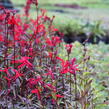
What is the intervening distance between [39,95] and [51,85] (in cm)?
15

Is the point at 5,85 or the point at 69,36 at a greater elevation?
the point at 5,85

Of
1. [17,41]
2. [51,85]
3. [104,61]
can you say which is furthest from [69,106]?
[104,61]

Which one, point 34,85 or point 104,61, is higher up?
point 34,85

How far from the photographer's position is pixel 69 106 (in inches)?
115

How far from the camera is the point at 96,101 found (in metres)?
3.48

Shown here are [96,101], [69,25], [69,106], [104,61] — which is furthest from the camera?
[69,25]

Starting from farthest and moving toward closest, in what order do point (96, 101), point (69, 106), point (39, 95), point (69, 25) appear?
1. point (69, 25)
2. point (96, 101)
3. point (69, 106)
4. point (39, 95)

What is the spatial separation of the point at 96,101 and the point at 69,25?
539 cm

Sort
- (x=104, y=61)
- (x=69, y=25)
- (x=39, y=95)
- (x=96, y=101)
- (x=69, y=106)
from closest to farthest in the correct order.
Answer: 1. (x=39, y=95)
2. (x=69, y=106)
3. (x=96, y=101)
4. (x=104, y=61)
5. (x=69, y=25)

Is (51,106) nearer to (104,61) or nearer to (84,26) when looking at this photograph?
(104,61)

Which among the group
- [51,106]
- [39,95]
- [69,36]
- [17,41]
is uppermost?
[17,41]

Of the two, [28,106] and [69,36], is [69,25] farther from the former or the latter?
[28,106]

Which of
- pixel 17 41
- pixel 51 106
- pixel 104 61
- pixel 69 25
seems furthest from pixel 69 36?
pixel 51 106

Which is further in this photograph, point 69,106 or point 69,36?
point 69,36
